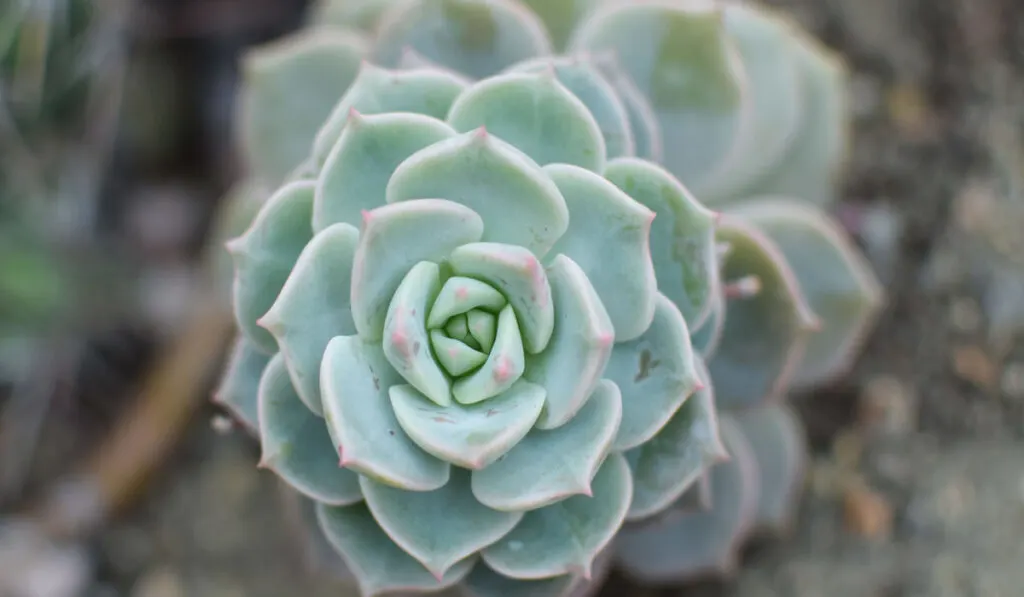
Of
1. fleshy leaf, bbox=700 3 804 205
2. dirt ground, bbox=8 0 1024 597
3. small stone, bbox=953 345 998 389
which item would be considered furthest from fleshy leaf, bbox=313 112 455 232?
small stone, bbox=953 345 998 389

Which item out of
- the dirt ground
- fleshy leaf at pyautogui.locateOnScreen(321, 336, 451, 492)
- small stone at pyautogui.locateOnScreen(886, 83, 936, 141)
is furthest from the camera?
small stone at pyautogui.locateOnScreen(886, 83, 936, 141)

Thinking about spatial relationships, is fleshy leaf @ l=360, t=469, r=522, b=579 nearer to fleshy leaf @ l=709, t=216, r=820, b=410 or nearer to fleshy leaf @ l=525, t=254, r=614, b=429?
fleshy leaf @ l=525, t=254, r=614, b=429

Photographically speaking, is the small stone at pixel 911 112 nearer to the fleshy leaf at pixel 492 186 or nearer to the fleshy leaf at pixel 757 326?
the fleshy leaf at pixel 757 326

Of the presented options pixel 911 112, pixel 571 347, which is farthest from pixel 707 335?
pixel 911 112

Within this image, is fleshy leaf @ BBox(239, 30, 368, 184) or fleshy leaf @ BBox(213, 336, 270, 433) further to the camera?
fleshy leaf @ BBox(239, 30, 368, 184)

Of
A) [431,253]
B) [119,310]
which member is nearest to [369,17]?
A: [431,253]

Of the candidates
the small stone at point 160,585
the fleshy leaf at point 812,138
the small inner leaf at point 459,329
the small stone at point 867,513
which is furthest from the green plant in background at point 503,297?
the small stone at point 160,585

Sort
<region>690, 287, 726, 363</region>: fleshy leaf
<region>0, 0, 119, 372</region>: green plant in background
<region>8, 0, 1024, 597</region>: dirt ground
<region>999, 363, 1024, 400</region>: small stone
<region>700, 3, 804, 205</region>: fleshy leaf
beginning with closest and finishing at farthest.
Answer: <region>690, 287, 726, 363</region>: fleshy leaf < <region>700, 3, 804, 205</region>: fleshy leaf < <region>8, 0, 1024, 597</region>: dirt ground < <region>999, 363, 1024, 400</region>: small stone < <region>0, 0, 119, 372</region>: green plant in background
